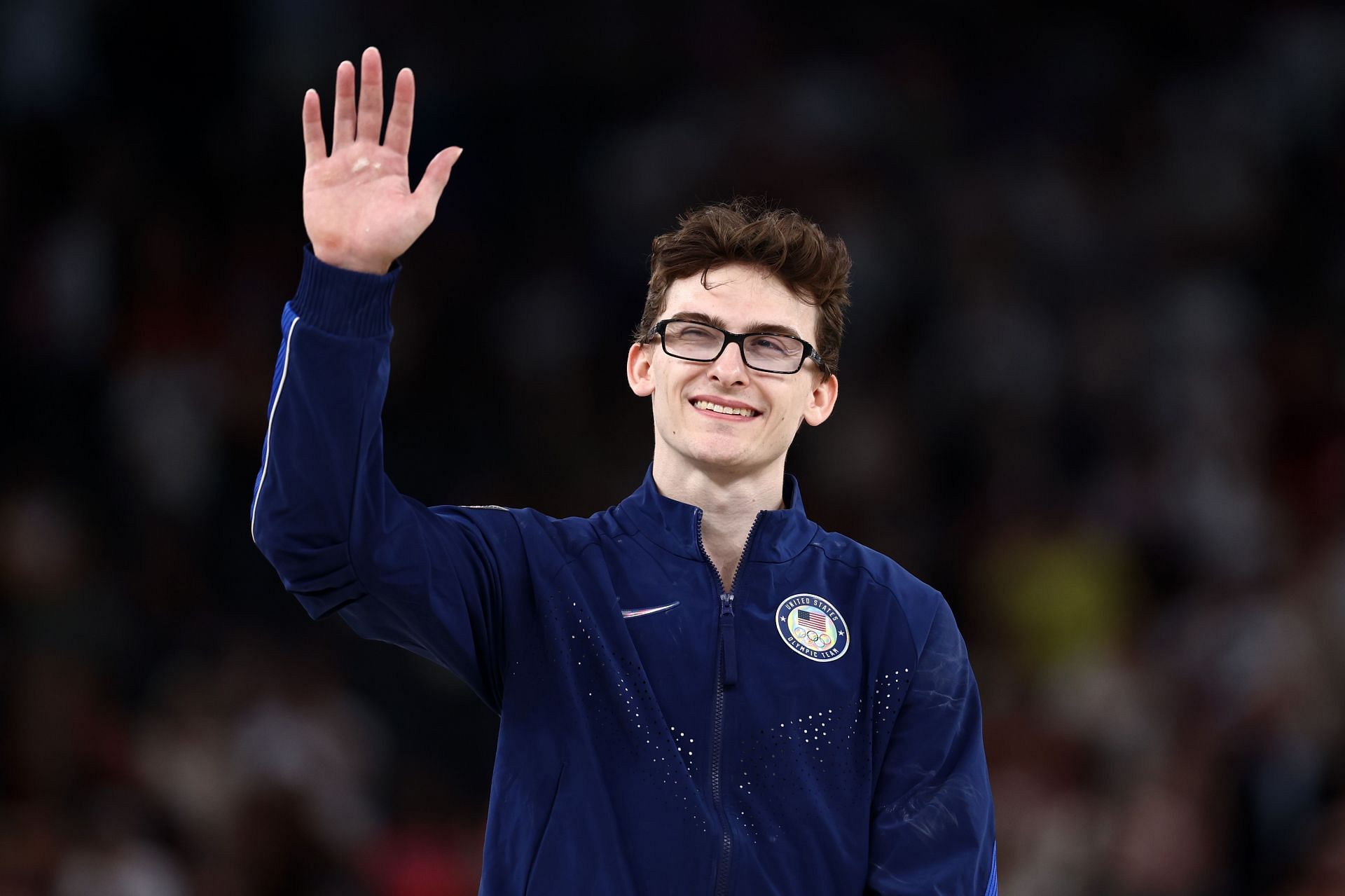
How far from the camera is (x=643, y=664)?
3.12m

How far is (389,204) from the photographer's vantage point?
2.87 m

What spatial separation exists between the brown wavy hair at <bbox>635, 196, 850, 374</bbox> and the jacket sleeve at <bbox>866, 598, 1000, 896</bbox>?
68cm

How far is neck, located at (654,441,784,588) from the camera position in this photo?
3.34 m

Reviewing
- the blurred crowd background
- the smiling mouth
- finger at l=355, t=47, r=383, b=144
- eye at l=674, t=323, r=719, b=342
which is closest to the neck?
the smiling mouth

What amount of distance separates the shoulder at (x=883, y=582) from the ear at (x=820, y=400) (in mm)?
246

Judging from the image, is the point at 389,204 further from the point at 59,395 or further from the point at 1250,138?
the point at 1250,138

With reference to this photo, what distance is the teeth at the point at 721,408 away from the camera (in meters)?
3.32

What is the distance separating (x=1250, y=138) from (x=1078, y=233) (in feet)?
4.61

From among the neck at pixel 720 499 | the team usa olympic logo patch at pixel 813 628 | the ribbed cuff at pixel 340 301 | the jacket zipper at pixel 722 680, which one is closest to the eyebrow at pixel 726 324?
the neck at pixel 720 499

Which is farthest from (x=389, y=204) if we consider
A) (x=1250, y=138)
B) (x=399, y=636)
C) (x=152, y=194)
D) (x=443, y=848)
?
(x=1250, y=138)

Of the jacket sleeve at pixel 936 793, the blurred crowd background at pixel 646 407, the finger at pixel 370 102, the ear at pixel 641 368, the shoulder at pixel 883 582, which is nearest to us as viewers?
the finger at pixel 370 102

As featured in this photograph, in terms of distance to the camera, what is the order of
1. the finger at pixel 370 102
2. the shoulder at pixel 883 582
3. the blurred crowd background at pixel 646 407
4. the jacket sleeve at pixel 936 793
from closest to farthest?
the finger at pixel 370 102, the jacket sleeve at pixel 936 793, the shoulder at pixel 883 582, the blurred crowd background at pixel 646 407

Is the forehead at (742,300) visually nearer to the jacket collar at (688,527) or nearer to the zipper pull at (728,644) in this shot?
the jacket collar at (688,527)

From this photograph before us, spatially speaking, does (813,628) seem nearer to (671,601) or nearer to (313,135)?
(671,601)
